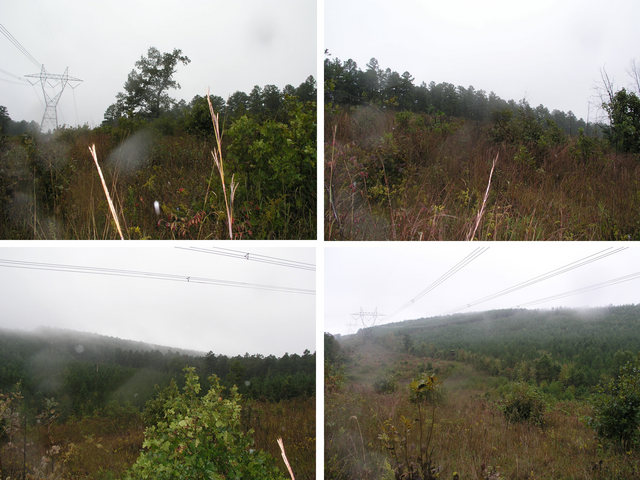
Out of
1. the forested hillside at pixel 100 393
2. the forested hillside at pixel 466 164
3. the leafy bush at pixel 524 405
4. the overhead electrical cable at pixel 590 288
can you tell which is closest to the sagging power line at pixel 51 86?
the forested hillside at pixel 100 393

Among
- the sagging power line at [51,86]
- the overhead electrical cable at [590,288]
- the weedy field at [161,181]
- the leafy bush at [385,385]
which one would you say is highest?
the sagging power line at [51,86]

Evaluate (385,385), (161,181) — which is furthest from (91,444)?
(385,385)

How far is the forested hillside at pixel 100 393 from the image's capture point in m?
1.75

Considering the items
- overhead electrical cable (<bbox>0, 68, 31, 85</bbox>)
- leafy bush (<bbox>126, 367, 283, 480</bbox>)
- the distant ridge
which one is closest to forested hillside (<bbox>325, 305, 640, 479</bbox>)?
leafy bush (<bbox>126, 367, 283, 480</bbox>)

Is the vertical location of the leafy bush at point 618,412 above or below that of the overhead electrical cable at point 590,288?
below

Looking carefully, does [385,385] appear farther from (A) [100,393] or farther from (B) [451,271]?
(A) [100,393]

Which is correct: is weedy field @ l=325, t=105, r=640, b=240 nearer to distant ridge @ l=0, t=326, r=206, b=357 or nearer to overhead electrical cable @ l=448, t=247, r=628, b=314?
overhead electrical cable @ l=448, t=247, r=628, b=314

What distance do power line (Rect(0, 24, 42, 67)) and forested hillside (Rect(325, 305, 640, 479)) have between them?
6.36 ft

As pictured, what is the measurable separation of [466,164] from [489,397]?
1134 millimetres

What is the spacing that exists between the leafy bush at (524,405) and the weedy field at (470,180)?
72 cm

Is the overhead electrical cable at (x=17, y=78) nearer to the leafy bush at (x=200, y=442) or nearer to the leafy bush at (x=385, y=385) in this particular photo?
the leafy bush at (x=200, y=442)

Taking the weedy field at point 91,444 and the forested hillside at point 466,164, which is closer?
the weedy field at point 91,444

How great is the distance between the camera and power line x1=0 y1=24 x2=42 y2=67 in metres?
1.81

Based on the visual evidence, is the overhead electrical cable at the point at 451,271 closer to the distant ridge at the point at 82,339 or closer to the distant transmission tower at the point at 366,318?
the distant transmission tower at the point at 366,318
